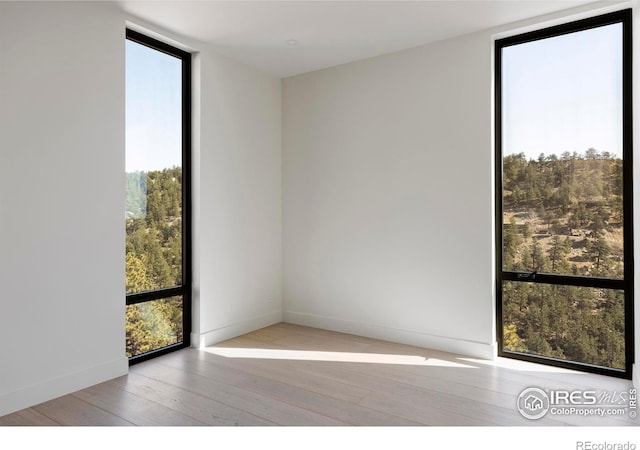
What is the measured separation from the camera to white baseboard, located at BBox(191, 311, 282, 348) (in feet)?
12.6

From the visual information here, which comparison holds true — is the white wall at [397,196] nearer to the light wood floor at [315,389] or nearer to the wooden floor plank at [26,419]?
the light wood floor at [315,389]

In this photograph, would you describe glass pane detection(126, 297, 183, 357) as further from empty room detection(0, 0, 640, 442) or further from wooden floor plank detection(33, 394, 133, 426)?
wooden floor plank detection(33, 394, 133, 426)

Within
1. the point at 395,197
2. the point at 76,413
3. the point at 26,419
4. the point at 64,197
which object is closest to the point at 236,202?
the point at 395,197

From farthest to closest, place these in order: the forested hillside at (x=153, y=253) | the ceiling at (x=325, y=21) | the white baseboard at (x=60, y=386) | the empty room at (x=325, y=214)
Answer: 1. the forested hillside at (x=153, y=253)
2. the ceiling at (x=325, y=21)
3. the empty room at (x=325, y=214)
4. the white baseboard at (x=60, y=386)

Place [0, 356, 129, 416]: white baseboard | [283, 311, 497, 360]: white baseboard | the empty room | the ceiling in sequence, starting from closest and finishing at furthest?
[0, 356, 129, 416]: white baseboard, the empty room, the ceiling, [283, 311, 497, 360]: white baseboard

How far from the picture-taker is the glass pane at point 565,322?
3.12 m

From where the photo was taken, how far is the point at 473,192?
356 centimetres

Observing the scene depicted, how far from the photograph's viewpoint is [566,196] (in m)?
3.29

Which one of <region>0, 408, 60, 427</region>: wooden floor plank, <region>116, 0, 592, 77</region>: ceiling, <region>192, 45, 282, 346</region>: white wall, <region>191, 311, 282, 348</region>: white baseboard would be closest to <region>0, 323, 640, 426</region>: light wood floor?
<region>0, 408, 60, 427</region>: wooden floor plank

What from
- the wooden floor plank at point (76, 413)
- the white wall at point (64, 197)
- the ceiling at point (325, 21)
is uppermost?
the ceiling at point (325, 21)

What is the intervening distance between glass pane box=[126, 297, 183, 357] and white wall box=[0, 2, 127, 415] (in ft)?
0.75

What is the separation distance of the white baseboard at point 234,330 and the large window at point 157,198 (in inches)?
5.5

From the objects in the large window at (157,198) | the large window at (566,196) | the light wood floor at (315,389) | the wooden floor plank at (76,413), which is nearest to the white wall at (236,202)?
the large window at (157,198)
